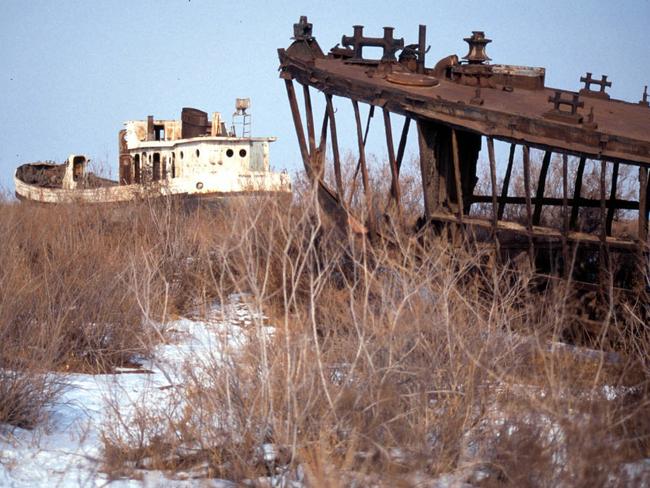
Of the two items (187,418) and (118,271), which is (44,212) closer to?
(118,271)

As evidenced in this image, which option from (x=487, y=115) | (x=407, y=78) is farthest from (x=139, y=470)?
(x=407, y=78)

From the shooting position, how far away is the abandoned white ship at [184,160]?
75.8 feet

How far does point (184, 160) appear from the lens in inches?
956

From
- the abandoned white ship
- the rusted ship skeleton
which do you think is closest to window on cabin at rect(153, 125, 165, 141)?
the abandoned white ship

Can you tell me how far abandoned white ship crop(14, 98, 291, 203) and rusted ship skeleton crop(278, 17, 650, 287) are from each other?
9049 mm

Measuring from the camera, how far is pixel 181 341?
31.6 feet

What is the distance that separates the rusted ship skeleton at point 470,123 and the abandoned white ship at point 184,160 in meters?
9.05

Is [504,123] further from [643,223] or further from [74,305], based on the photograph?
[74,305]

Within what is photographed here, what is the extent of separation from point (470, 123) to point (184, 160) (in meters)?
16.2

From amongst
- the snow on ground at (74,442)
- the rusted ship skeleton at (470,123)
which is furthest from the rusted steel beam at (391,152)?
the snow on ground at (74,442)

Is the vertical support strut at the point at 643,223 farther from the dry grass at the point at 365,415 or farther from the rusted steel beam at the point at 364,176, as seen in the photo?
the rusted steel beam at the point at 364,176

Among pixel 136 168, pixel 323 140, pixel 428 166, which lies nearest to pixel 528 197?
pixel 428 166

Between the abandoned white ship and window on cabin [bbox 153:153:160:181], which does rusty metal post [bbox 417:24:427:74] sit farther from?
window on cabin [bbox 153:153:160:181]

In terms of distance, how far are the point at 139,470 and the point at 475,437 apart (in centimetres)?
212
